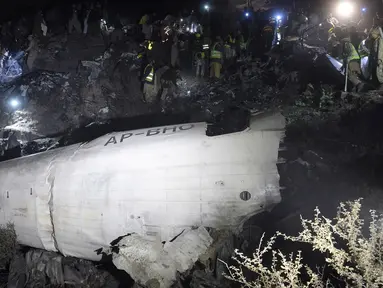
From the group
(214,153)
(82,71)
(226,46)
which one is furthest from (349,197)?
(82,71)

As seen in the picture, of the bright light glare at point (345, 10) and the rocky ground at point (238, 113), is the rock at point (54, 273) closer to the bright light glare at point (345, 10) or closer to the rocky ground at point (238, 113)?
the rocky ground at point (238, 113)

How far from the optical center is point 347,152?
779 centimetres

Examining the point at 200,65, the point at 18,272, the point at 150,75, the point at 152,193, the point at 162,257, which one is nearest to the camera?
the point at 162,257

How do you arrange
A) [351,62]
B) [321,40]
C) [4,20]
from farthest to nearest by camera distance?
[4,20] < [321,40] < [351,62]

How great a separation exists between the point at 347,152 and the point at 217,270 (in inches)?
162

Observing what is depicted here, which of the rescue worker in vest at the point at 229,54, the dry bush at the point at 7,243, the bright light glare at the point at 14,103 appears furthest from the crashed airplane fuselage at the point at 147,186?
the rescue worker in vest at the point at 229,54

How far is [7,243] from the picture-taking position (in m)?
9.95

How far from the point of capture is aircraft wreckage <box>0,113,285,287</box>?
7438mm

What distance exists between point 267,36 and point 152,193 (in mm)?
15920

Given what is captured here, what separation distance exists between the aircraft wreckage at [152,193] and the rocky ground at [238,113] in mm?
410

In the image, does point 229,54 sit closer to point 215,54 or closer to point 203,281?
point 215,54

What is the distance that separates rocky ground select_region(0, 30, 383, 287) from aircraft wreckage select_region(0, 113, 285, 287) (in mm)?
410

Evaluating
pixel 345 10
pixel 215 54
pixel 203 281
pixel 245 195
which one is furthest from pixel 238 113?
pixel 345 10

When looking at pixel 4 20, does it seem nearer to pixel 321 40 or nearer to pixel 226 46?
pixel 226 46
